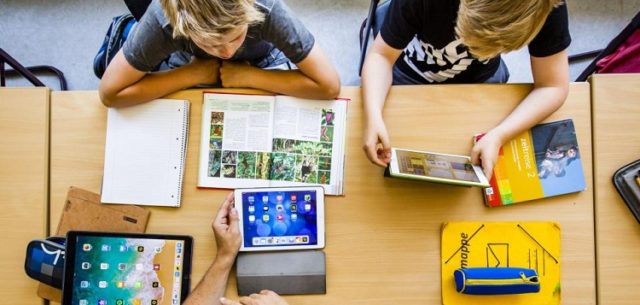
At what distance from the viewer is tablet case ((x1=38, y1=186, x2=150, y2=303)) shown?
101cm

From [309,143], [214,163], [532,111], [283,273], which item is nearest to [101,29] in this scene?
[214,163]

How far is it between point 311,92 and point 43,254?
646 mm

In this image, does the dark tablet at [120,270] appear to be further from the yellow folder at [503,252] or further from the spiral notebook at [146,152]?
the yellow folder at [503,252]

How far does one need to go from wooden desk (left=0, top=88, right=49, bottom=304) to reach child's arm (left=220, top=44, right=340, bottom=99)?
406mm

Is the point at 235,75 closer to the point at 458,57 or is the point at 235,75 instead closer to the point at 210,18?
the point at 210,18

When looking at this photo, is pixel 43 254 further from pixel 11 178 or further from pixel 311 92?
pixel 311 92

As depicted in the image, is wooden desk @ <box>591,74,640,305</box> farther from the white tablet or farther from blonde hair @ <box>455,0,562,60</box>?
the white tablet

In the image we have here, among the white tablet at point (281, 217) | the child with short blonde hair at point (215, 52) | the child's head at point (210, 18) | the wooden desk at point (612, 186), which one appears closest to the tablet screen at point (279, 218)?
the white tablet at point (281, 217)

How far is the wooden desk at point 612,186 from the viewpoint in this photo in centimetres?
99

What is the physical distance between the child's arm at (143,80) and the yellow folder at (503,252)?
0.62 m

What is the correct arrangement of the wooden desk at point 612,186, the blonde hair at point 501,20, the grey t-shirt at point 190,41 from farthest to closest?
1. the wooden desk at point 612,186
2. the grey t-shirt at point 190,41
3. the blonde hair at point 501,20

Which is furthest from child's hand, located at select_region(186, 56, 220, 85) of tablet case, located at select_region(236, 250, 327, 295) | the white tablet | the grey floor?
the grey floor

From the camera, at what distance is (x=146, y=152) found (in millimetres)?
1014

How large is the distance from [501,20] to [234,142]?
58cm
